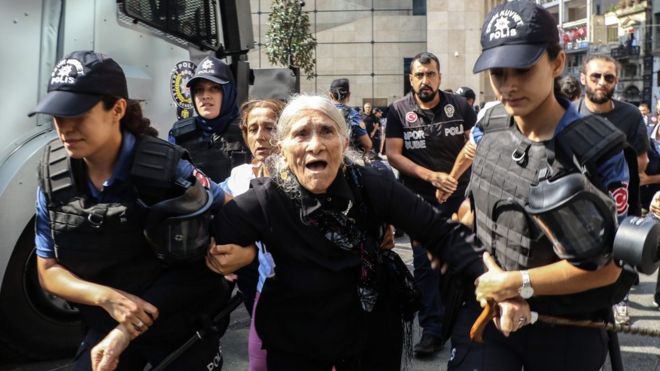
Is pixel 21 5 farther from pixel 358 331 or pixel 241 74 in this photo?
pixel 358 331

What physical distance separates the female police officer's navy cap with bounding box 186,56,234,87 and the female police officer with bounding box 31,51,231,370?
195 centimetres

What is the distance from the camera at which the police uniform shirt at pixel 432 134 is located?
205 inches

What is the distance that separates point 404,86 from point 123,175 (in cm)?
2634

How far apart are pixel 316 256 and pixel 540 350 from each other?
2.72ft

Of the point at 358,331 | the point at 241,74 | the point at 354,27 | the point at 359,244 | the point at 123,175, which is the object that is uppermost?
the point at 354,27

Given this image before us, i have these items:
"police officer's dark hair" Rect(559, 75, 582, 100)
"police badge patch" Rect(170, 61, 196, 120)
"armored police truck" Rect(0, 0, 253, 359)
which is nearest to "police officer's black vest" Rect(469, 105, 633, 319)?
"armored police truck" Rect(0, 0, 253, 359)

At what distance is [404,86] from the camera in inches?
1113

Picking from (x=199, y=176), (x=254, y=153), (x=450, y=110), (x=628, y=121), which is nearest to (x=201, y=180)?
(x=199, y=176)

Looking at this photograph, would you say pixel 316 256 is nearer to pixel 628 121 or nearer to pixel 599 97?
pixel 599 97

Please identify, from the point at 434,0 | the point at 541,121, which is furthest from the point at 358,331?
the point at 434,0

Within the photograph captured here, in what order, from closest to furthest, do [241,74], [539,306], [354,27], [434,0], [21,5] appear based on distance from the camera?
[539,306]
[21,5]
[241,74]
[434,0]
[354,27]

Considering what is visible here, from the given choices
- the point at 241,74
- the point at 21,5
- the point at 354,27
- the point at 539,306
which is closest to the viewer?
the point at 539,306

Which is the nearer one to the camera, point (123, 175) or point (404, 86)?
point (123, 175)

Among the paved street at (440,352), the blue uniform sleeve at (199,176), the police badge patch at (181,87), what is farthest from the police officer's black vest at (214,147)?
the blue uniform sleeve at (199,176)
